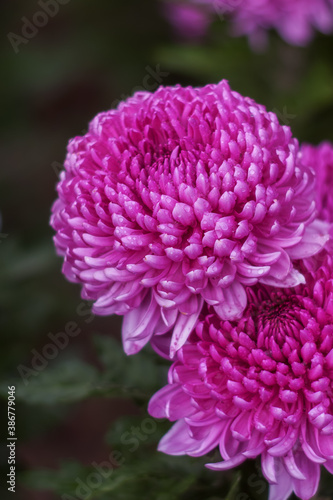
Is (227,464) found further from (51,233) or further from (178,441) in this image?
(51,233)

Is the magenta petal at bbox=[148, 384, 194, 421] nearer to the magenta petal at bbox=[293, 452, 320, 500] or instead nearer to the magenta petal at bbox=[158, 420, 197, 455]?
the magenta petal at bbox=[158, 420, 197, 455]

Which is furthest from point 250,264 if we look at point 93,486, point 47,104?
point 47,104

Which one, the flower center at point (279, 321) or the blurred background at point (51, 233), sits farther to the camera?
the blurred background at point (51, 233)

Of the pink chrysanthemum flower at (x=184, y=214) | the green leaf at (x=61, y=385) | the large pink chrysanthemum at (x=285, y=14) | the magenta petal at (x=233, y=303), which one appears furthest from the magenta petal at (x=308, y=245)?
the large pink chrysanthemum at (x=285, y=14)

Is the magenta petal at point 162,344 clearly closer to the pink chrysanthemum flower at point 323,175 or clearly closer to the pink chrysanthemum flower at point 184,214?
the pink chrysanthemum flower at point 184,214

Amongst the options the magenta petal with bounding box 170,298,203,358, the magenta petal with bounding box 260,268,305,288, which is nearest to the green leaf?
the magenta petal with bounding box 170,298,203,358

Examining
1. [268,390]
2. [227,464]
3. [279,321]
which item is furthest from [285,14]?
[227,464]

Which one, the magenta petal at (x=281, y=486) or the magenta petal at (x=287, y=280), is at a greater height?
the magenta petal at (x=287, y=280)

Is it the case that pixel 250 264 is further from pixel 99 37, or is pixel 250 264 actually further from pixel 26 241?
pixel 99 37
